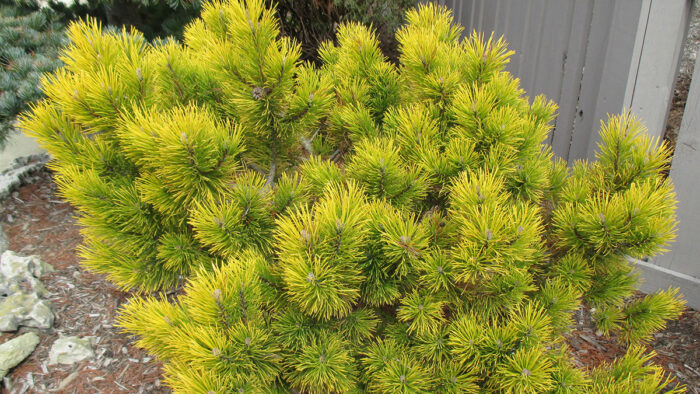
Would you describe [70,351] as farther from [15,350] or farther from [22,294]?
[22,294]

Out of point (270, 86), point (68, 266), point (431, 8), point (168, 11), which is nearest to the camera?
point (270, 86)

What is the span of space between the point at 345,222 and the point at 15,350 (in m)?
2.12

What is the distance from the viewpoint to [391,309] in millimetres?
1466

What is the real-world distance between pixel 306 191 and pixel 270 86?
34cm

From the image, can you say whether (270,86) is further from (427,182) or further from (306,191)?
(427,182)

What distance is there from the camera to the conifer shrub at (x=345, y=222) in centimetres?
107

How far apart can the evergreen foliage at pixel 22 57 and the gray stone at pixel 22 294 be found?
88 centimetres

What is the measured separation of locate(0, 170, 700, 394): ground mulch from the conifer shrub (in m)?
0.76

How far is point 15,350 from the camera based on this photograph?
2.15 meters

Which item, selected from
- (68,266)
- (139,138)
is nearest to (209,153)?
(139,138)

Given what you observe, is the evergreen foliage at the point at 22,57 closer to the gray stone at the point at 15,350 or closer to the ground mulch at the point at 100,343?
the ground mulch at the point at 100,343

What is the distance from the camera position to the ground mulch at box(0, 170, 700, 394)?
209cm

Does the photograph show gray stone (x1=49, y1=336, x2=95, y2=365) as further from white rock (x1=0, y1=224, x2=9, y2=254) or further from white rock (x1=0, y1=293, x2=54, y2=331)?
white rock (x1=0, y1=224, x2=9, y2=254)

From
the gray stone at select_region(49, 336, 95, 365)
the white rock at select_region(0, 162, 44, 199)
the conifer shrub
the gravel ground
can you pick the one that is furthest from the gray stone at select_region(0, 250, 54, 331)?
the gravel ground
